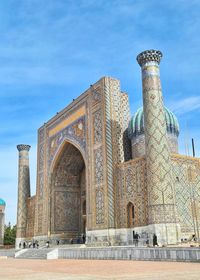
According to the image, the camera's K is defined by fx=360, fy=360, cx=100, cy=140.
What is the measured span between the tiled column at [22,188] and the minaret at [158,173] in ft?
35.8

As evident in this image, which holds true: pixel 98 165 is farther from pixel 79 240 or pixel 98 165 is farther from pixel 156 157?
pixel 79 240

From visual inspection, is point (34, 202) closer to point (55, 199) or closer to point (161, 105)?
point (55, 199)

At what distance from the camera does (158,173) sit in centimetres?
1080

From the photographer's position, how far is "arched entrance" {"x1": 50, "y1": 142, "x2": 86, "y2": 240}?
17.9 metres

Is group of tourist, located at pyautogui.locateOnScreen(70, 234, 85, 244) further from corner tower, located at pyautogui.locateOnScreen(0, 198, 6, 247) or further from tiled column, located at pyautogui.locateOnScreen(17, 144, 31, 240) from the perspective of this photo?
corner tower, located at pyautogui.locateOnScreen(0, 198, 6, 247)

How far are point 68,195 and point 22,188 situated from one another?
10.7 ft

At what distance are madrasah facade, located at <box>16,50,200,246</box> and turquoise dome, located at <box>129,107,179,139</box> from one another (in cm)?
4

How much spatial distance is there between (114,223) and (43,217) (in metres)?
6.22

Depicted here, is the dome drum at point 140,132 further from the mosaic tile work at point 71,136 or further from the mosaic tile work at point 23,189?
the mosaic tile work at point 23,189

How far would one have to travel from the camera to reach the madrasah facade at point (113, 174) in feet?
36.1

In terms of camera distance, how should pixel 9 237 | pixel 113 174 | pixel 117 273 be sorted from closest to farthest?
pixel 117 273, pixel 113 174, pixel 9 237

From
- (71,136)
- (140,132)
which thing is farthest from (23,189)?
(140,132)

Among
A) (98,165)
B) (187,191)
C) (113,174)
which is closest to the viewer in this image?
(187,191)

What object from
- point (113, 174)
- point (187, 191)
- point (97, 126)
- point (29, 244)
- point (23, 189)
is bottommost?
point (29, 244)
